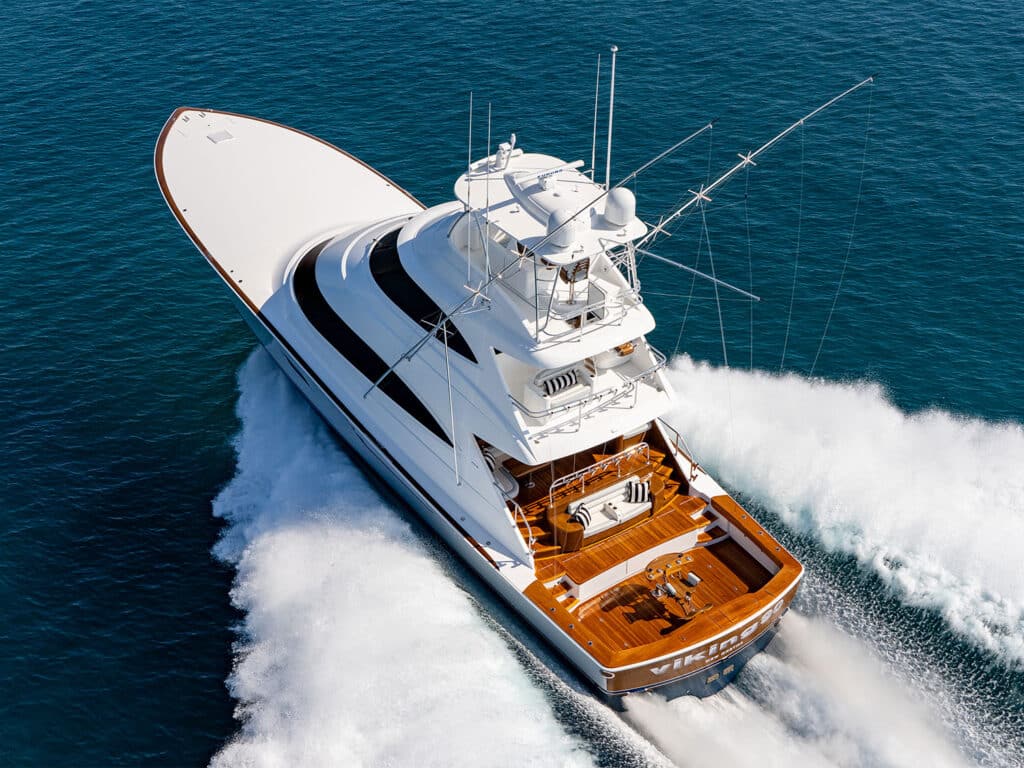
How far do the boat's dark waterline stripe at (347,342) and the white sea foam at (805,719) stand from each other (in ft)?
21.2

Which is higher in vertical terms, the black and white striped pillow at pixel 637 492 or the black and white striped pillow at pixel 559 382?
the black and white striped pillow at pixel 559 382

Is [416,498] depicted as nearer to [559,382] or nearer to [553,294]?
[559,382]

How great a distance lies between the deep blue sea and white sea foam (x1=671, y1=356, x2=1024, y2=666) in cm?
8

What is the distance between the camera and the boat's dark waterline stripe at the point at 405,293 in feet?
56.5

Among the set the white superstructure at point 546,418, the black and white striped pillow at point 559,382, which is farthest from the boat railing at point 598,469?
the black and white striped pillow at point 559,382

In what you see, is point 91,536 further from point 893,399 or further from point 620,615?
point 893,399

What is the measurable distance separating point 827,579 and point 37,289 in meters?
21.5

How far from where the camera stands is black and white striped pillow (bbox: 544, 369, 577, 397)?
662 inches

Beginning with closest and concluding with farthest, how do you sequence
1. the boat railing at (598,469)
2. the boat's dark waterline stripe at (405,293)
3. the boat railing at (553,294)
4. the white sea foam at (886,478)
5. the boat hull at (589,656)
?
the boat hull at (589,656)
the boat railing at (553,294)
the white sea foam at (886,478)
the boat railing at (598,469)
the boat's dark waterline stripe at (405,293)

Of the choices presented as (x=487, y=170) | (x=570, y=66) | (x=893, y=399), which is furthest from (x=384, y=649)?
(x=570, y=66)

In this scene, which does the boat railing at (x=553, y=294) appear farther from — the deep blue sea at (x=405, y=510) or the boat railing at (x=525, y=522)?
the deep blue sea at (x=405, y=510)

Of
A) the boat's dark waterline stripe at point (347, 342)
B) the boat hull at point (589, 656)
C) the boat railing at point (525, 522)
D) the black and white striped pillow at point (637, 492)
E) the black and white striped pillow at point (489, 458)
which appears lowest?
the boat hull at point (589, 656)

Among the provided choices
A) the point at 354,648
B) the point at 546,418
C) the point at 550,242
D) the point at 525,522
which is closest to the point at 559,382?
the point at 546,418

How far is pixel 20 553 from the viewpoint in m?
18.9
